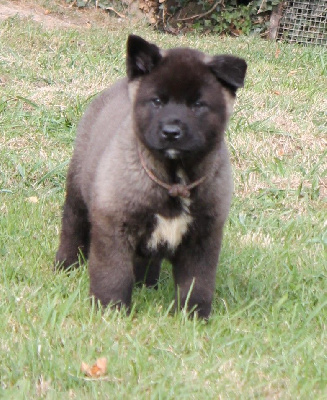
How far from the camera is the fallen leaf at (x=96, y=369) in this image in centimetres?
358

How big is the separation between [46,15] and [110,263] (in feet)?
27.7

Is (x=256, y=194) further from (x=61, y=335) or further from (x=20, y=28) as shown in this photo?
(x=20, y=28)

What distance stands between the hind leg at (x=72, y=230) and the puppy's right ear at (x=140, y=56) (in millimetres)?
1175

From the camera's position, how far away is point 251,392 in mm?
3572

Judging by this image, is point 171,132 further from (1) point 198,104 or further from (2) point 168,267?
(2) point 168,267

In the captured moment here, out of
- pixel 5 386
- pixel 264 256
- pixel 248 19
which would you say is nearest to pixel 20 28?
pixel 248 19

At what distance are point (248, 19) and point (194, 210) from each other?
9.77 metres

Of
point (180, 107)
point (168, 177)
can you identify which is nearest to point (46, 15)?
point (168, 177)

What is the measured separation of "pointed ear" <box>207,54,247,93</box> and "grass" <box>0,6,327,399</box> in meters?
1.24

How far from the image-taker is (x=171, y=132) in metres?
4.02

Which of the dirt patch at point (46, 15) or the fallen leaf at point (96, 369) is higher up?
the dirt patch at point (46, 15)

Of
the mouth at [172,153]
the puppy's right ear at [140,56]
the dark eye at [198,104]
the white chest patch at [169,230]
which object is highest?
the puppy's right ear at [140,56]

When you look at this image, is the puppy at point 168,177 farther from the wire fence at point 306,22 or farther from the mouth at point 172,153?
A: the wire fence at point 306,22

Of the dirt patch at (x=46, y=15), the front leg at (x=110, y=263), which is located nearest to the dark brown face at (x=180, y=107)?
the front leg at (x=110, y=263)
